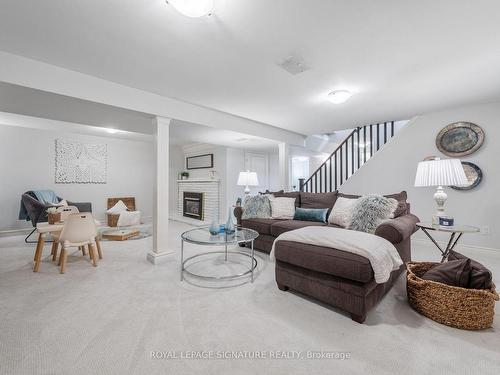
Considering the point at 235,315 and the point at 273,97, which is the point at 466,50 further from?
the point at 235,315

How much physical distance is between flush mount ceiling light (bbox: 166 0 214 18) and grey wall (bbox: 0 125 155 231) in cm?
364

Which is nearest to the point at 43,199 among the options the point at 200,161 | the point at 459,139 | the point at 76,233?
the point at 76,233

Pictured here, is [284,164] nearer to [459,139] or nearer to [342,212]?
[342,212]

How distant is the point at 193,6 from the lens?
1.40 metres

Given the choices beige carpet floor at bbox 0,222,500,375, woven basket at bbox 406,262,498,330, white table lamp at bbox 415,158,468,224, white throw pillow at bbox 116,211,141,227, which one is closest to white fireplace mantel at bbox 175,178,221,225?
white throw pillow at bbox 116,211,141,227

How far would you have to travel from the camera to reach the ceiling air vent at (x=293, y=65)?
213 centimetres

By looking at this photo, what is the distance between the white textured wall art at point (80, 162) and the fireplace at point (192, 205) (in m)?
2.05

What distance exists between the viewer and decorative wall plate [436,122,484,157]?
337 cm

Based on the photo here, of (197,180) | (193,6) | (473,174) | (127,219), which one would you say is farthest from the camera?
(197,180)

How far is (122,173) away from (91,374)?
5.50 m

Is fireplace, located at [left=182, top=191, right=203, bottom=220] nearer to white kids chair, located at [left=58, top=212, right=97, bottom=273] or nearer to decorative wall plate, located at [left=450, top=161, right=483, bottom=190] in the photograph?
white kids chair, located at [left=58, top=212, right=97, bottom=273]

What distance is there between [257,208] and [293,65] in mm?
2072

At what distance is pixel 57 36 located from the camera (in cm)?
180

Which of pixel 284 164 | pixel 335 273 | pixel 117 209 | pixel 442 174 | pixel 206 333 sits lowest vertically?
pixel 206 333
